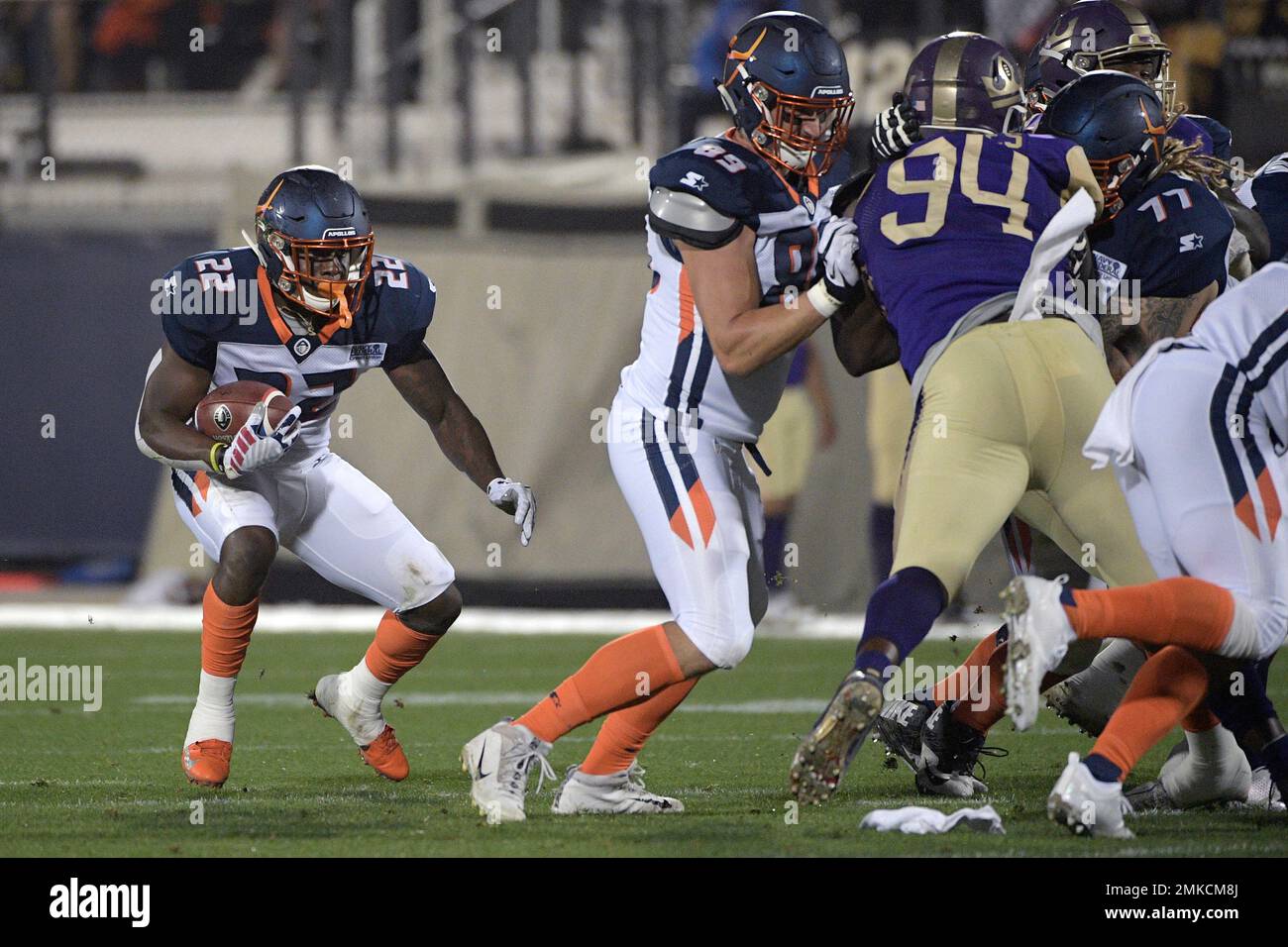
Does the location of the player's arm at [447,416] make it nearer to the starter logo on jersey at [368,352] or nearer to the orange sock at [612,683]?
the starter logo on jersey at [368,352]

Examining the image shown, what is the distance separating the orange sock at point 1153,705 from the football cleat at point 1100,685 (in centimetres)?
68

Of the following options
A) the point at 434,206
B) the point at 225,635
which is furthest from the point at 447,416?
the point at 434,206

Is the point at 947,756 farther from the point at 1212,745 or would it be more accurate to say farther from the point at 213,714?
the point at 213,714

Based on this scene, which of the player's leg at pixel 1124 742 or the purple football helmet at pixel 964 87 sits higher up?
the purple football helmet at pixel 964 87

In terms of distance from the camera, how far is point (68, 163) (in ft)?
36.2

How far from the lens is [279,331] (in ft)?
14.8

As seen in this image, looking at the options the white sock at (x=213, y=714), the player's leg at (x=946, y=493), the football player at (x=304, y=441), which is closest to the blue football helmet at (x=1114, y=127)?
the player's leg at (x=946, y=493)

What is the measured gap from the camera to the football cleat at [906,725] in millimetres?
4188

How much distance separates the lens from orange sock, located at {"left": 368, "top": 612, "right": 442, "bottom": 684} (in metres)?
4.56

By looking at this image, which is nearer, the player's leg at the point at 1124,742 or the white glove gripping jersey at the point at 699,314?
the player's leg at the point at 1124,742

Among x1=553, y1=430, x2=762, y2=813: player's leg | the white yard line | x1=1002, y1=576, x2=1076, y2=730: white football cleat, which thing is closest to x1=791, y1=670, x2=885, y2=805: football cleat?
x1=1002, y1=576, x2=1076, y2=730: white football cleat

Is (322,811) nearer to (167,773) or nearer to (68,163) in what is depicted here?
(167,773)

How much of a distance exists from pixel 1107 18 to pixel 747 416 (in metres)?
1.71

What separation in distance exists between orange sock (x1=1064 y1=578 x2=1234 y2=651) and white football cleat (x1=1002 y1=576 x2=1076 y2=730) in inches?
1.5
